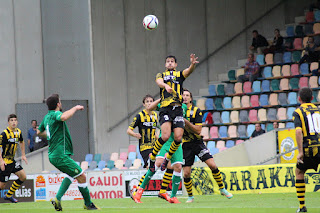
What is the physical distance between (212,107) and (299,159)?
13291 millimetres

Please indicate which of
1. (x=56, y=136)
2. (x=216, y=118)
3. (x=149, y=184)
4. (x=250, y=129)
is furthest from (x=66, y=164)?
(x=216, y=118)

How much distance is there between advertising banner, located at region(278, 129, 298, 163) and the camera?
16.1 m

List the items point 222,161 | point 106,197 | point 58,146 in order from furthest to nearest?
point 222,161
point 106,197
point 58,146

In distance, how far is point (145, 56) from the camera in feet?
71.9

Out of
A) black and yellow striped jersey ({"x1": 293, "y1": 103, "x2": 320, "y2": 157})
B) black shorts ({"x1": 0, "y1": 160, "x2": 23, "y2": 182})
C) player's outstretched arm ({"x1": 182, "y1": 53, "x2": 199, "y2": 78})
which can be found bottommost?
black shorts ({"x1": 0, "y1": 160, "x2": 23, "y2": 182})

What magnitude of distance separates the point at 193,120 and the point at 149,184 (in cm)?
423

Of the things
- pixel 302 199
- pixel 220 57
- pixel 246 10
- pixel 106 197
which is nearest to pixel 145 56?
pixel 220 57

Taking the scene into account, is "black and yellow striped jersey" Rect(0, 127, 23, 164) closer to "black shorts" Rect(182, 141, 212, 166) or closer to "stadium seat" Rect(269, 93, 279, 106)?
"black shorts" Rect(182, 141, 212, 166)

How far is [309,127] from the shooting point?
7895mm

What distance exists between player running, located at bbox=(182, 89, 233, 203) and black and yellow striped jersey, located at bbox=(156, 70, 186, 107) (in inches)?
24.5

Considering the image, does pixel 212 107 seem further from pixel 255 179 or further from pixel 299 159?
pixel 299 159

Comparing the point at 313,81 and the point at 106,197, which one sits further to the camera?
the point at 313,81

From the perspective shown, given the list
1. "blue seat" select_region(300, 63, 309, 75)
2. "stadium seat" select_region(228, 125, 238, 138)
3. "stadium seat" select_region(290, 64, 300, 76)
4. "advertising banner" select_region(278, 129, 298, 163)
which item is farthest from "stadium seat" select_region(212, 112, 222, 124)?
"advertising banner" select_region(278, 129, 298, 163)

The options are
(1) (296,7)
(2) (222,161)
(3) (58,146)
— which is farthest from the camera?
(1) (296,7)
